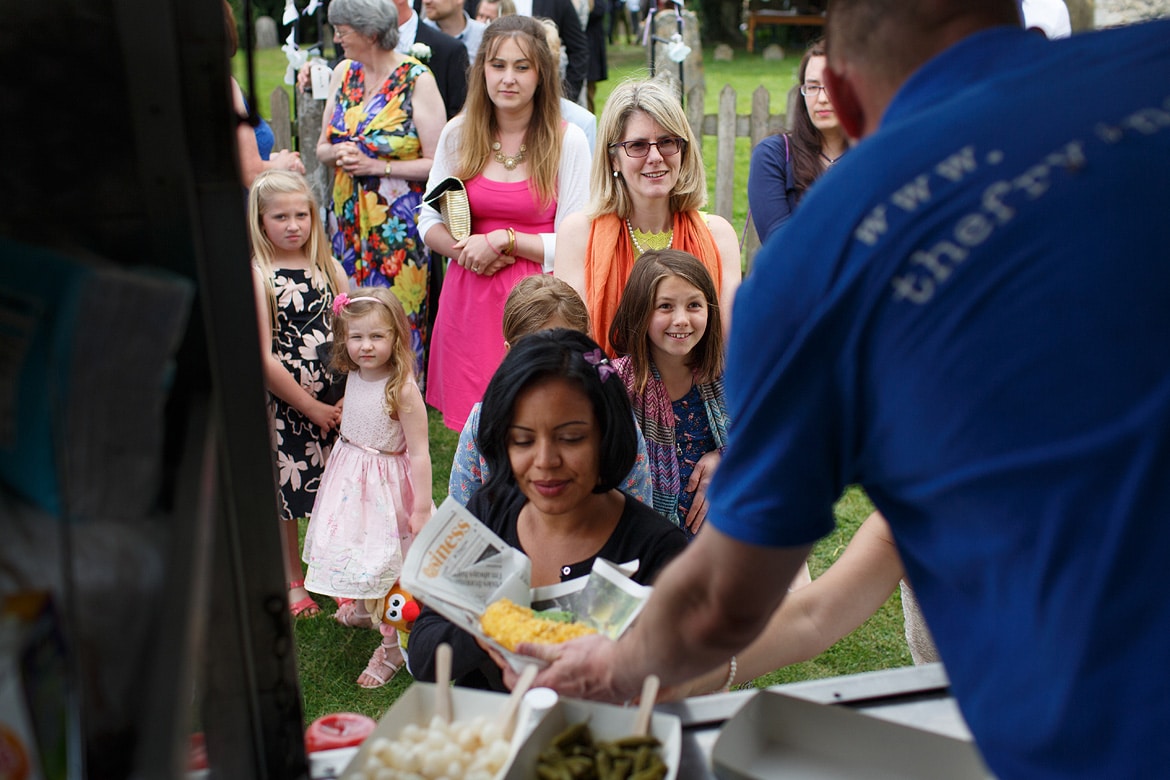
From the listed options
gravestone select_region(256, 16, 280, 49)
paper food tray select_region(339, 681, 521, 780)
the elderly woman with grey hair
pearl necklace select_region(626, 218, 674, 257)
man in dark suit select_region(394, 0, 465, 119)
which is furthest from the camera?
gravestone select_region(256, 16, 280, 49)

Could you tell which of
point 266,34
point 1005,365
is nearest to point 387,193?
point 1005,365

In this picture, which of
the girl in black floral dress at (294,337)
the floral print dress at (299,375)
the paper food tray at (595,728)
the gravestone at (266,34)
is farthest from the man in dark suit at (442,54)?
the gravestone at (266,34)

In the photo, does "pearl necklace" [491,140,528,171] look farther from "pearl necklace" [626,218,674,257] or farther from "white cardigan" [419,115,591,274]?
"pearl necklace" [626,218,674,257]

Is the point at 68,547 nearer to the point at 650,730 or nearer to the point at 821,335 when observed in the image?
the point at 821,335

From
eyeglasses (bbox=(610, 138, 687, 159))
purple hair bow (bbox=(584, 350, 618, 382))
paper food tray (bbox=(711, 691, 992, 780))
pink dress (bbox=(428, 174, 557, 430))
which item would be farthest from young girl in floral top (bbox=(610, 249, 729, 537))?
paper food tray (bbox=(711, 691, 992, 780))

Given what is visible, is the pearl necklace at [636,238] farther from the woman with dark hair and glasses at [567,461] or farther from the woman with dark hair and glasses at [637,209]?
the woman with dark hair and glasses at [567,461]

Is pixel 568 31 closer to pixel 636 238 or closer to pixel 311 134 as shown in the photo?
pixel 311 134

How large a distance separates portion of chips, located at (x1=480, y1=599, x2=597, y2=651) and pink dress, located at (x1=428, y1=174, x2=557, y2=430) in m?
2.59

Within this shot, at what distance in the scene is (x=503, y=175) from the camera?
4.49 meters

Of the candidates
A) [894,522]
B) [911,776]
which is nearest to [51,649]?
[894,522]

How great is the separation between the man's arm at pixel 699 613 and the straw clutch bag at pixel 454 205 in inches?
118

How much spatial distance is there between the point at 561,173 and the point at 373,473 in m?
1.50

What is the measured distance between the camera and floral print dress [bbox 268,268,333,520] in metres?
4.11

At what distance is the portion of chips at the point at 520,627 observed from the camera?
70.2 inches
